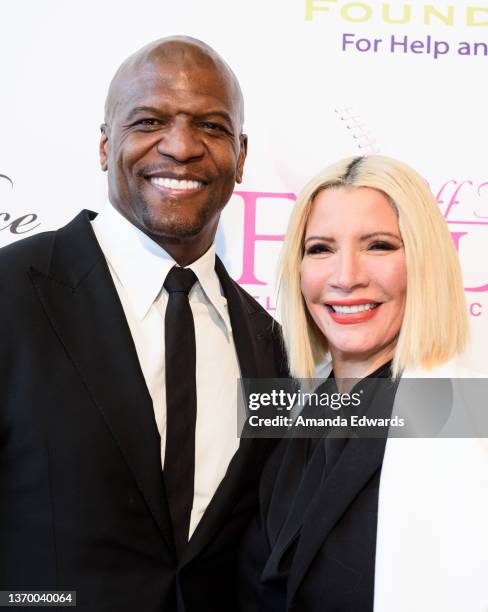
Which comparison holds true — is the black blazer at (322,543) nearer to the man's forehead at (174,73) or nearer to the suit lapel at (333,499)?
the suit lapel at (333,499)

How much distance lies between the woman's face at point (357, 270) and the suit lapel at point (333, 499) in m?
0.29

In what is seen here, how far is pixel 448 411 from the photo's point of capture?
5.41ft

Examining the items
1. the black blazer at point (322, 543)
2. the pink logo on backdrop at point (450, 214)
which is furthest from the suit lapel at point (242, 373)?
the pink logo on backdrop at point (450, 214)

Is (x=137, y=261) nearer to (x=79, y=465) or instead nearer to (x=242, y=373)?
(x=242, y=373)

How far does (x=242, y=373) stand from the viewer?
1.80 m

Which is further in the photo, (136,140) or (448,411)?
(136,140)

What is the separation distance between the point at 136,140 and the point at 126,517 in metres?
0.86

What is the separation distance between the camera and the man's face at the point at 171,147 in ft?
5.75

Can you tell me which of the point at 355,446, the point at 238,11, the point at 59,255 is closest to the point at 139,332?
the point at 59,255

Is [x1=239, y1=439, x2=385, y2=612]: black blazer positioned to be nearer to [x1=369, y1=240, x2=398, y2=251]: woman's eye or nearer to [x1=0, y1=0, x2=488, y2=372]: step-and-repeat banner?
[x1=369, y1=240, x2=398, y2=251]: woman's eye

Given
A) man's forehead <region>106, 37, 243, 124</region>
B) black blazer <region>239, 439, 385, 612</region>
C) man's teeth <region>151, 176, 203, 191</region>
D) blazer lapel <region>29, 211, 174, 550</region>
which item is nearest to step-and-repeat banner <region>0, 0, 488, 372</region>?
man's forehead <region>106, 37, 243, 124</region>

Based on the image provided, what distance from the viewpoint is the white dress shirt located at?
168cm

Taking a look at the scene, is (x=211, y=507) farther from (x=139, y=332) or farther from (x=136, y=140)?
(x=136, y=140)

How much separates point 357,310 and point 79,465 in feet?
2.37
